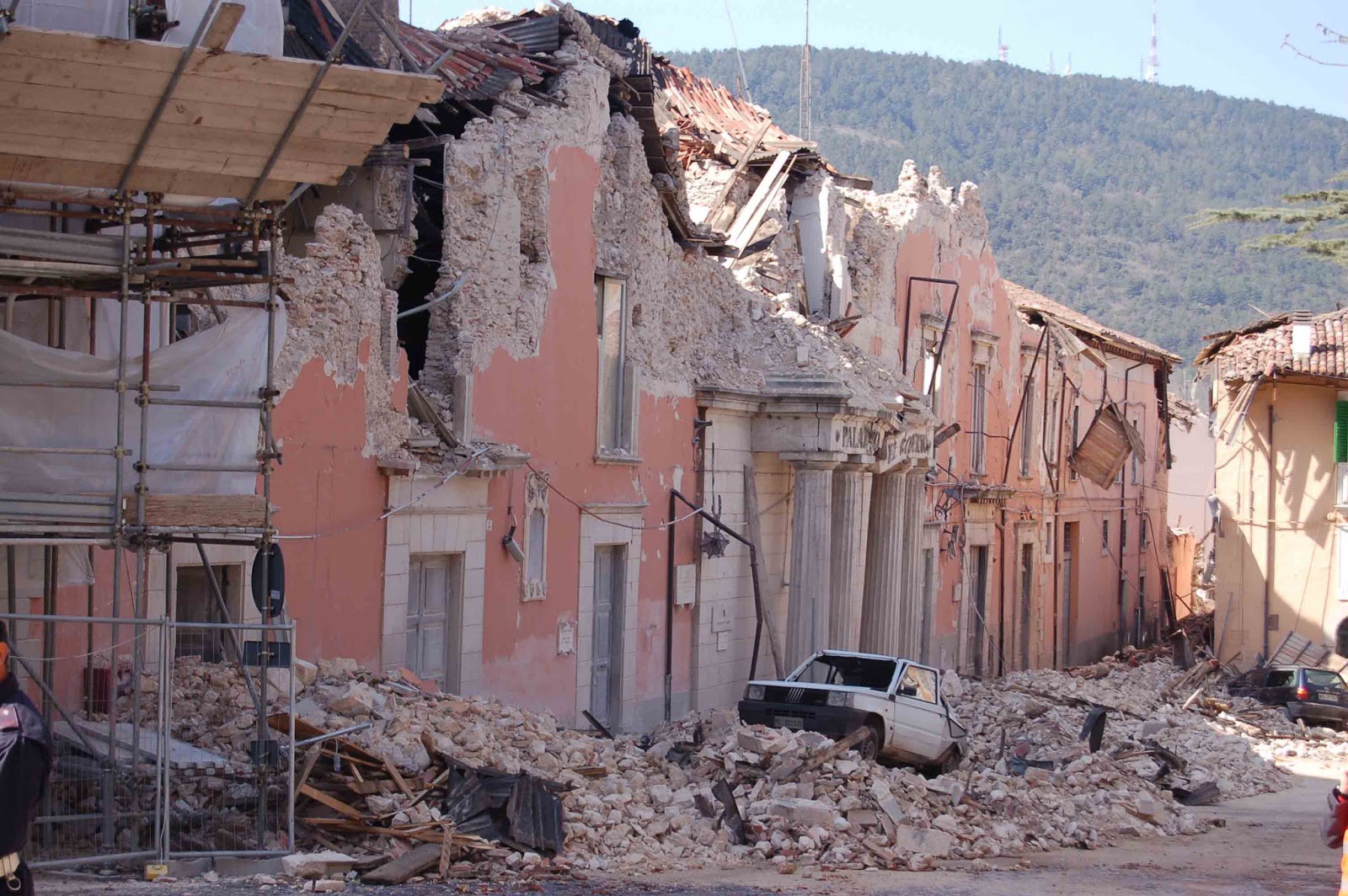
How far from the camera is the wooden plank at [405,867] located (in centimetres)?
1081

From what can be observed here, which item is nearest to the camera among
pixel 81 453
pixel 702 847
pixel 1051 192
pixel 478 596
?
pixel 81 453

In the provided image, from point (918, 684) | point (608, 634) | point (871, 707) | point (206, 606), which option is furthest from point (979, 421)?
point (206, 606)

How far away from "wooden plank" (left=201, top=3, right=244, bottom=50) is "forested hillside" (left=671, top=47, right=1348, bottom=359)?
92.5 metres

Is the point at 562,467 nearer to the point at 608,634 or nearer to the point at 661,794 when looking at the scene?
the point at 608,634

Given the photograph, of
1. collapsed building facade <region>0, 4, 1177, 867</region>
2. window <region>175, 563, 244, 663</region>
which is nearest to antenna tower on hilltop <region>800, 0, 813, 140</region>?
collapsed building facade <region>0, 4, 1177, 867</region>

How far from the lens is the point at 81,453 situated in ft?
34.6

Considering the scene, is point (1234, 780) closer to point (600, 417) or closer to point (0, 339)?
point (600, 417)

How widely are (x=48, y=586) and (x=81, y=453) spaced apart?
140cm

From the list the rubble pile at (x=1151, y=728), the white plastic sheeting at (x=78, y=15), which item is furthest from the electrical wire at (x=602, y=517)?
the white plastic sheeting at (x=78, y=15)

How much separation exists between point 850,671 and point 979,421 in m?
15.1

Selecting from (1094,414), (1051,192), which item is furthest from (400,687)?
(1051,192)

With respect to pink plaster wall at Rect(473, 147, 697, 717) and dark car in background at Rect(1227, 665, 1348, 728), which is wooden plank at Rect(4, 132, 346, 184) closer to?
pink plaster wall at Rect(473, 147, 697, 717)

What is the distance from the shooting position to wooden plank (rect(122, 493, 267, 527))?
35.6 ft

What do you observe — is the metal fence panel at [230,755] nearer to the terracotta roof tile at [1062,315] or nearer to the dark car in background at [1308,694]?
the dark car in background at [1308,694]
